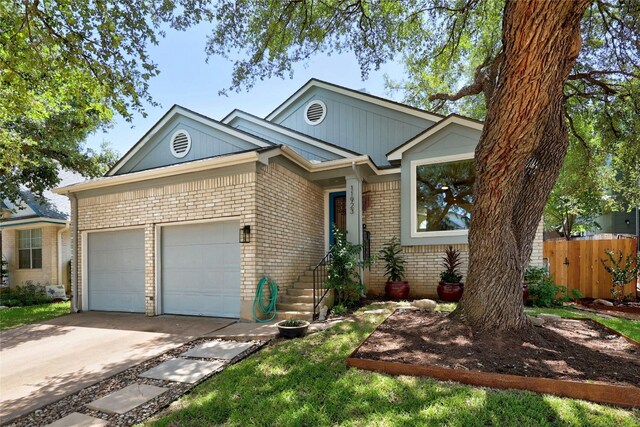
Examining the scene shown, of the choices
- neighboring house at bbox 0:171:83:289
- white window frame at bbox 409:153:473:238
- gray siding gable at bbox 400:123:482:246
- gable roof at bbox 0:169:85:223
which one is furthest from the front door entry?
gable roof at bbox 0:169:85:223

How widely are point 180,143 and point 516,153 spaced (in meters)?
7.59

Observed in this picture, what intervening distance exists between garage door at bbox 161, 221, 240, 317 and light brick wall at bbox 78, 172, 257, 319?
0.96 ft

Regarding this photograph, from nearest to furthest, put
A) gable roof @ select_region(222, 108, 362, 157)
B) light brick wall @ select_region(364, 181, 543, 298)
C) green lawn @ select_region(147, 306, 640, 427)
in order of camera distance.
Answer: green lawn @ select_region(147, 306, 640, 427), light brick wall @ select_region(364, 181, 543, 298), gable roof @ select_region(222, 108, 362, 157)

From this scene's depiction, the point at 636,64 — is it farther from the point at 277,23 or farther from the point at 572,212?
the point at 572,212

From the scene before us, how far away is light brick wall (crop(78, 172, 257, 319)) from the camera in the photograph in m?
6.47

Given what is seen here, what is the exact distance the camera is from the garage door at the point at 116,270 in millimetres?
7957

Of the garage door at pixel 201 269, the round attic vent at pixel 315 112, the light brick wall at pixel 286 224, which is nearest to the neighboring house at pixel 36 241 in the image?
the garage door at pixel 201 269

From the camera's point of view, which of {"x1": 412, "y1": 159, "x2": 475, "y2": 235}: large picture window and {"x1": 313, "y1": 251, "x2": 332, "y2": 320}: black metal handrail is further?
{"x1": 412, "y1": 159, "x2": 475, "y2": 235}: large picture window

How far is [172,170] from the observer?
23.6ft

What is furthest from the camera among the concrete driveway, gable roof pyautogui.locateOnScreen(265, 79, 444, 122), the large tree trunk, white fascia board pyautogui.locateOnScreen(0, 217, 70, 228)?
white fascia board pyautogui.locateOnScreen(0, 217, 70, 228)

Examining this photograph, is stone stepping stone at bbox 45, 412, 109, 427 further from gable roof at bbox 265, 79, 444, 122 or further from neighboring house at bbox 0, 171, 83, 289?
neighboring house at bbox 0, 171, 83, 289

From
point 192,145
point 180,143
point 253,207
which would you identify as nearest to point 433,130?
point 253,207

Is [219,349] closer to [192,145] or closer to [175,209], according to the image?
[175,209]

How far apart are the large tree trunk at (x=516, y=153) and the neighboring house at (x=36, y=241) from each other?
13779 mm
